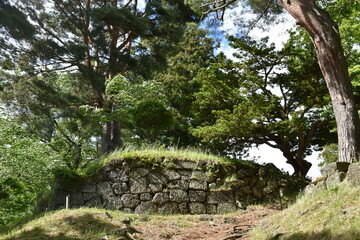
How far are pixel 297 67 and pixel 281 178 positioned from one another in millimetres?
3275

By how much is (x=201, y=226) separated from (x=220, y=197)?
5.48ft

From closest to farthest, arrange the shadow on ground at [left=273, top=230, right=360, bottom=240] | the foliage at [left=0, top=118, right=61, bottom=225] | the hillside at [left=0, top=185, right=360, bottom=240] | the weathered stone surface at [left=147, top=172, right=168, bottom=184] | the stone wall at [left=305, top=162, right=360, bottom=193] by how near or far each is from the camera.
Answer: the shadow on ground at [left=273, top=230, right=360, bottom=240]
the hillside at [left=0, top=185, right=360, bottom=240]
the stone wall at [left=305, top=162, right=360, bottom=193]
the weathered stone surface at [left=147, top=172, right=168, bottom=184]
the foliage at [left=0, top=118, right=61, bottom=225]

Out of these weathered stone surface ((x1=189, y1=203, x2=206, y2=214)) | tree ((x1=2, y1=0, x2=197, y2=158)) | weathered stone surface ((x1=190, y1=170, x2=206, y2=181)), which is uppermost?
tree ((x1=2, y1=0, x2=197, y2=158))

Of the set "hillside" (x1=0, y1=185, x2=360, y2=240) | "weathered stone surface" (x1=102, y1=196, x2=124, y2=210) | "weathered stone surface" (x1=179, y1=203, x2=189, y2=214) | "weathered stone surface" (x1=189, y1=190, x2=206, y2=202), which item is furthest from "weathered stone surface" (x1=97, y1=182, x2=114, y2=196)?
"weathered stone surface" (x1=189, y1=190, x2=206, y2=202)

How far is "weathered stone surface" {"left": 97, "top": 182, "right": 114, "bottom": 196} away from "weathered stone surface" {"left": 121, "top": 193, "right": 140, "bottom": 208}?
1.07 feet

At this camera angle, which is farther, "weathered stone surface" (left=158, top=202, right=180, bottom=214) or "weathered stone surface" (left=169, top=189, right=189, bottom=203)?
"weathered stone surface" (left=169, top=189, right=189, bottom=203)

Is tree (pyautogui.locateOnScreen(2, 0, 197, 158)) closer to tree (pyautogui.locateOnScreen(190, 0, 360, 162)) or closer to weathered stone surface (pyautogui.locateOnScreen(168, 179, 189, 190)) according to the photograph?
weathered stone surface (pyautogui.locateOnScreen(168, 179, 189, 190))

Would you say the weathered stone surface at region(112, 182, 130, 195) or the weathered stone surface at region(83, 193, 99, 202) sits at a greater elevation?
the weathered stone surface at region(112, 182, 130, 195)

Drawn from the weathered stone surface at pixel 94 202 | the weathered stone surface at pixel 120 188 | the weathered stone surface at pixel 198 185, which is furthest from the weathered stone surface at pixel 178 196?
the weathered stone surface at pixel 94 202

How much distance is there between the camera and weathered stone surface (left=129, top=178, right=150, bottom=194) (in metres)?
7.90

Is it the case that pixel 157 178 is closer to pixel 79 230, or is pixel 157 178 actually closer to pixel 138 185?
pixel 138 185

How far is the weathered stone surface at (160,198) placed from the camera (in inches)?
309

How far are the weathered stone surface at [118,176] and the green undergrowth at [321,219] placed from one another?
3.66m

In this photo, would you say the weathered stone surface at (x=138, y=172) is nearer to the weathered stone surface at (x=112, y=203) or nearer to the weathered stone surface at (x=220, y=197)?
the weathered stone surface at (x=112, y=203)
